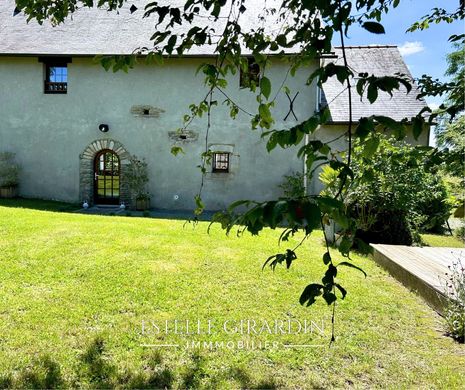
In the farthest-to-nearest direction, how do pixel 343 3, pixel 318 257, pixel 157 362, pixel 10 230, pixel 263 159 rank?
pixel 263 159 → pixel 10 230 → pixel 318 257 → pixel 157 362 → pixel 343 3

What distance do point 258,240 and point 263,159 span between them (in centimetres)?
534

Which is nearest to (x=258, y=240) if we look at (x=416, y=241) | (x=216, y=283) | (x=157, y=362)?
(x=216, y=283)

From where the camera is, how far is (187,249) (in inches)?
233

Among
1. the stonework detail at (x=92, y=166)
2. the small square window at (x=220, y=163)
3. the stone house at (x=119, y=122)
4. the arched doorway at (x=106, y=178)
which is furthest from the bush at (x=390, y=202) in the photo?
the arched doorway at (x=106, y=178)

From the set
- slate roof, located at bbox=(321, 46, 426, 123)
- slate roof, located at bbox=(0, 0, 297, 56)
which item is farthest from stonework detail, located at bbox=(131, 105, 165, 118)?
slate roof, located at bbox=(321, 46, 426, 123)

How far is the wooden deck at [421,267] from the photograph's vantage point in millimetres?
4161

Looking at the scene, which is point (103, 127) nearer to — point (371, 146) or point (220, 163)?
point (220, 163)

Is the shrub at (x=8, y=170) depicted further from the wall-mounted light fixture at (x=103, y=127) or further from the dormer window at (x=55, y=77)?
the wall-mounted light fixture at (x=103, y=127)

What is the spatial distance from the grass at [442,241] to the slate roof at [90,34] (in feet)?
26.7

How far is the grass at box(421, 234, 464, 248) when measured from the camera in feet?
27.5

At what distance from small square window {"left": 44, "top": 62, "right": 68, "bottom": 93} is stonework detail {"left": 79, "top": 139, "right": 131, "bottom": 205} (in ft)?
7.62

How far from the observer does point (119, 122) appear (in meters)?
12.2

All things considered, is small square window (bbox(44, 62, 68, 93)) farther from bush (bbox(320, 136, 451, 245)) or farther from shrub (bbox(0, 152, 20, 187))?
bush (bbox(320, 136, 451, 245))

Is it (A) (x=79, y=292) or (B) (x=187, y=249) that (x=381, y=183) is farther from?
(A) (x=79, y=292)
